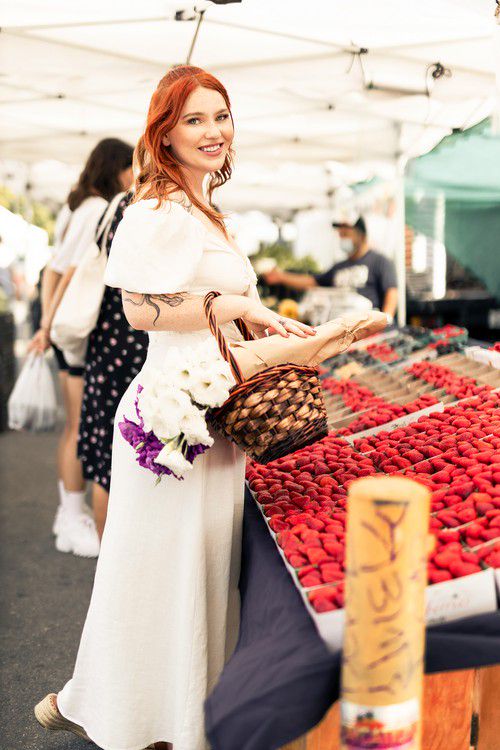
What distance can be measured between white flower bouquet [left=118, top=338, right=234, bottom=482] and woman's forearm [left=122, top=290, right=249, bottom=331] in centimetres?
16

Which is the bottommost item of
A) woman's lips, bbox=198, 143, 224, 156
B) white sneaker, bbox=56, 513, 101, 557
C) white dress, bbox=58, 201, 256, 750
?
white sneaker, bbox=56, 513, 101, 557

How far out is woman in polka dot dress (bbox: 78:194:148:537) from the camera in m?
3.03

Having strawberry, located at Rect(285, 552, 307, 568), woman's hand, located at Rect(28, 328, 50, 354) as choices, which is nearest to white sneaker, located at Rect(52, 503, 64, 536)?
woman's hand, located at Rect(28, 328, 50, 354)

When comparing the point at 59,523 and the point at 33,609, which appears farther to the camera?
the point at 59,523

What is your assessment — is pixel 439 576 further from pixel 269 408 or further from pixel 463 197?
pixel 463 197

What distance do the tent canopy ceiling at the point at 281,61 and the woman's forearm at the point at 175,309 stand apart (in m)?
2.22

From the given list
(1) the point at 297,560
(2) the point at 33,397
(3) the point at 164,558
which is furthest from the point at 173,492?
(2) the point at 33,397

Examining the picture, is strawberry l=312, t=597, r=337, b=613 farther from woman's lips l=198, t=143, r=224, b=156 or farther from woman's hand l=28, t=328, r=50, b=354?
woman's hand l=28, t=328, r=50, b=354

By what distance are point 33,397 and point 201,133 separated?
2.66 metres

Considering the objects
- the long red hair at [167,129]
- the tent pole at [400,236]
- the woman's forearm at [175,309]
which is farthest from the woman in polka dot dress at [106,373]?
the tent pole at [400,236]

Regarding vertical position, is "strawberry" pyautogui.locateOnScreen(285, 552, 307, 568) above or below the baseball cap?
below

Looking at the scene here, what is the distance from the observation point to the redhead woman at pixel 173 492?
1733mm

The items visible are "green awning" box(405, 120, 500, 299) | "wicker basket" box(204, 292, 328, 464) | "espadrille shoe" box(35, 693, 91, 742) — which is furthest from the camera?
"green awning" box(405, 120, 500, 299)

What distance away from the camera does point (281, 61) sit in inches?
188
